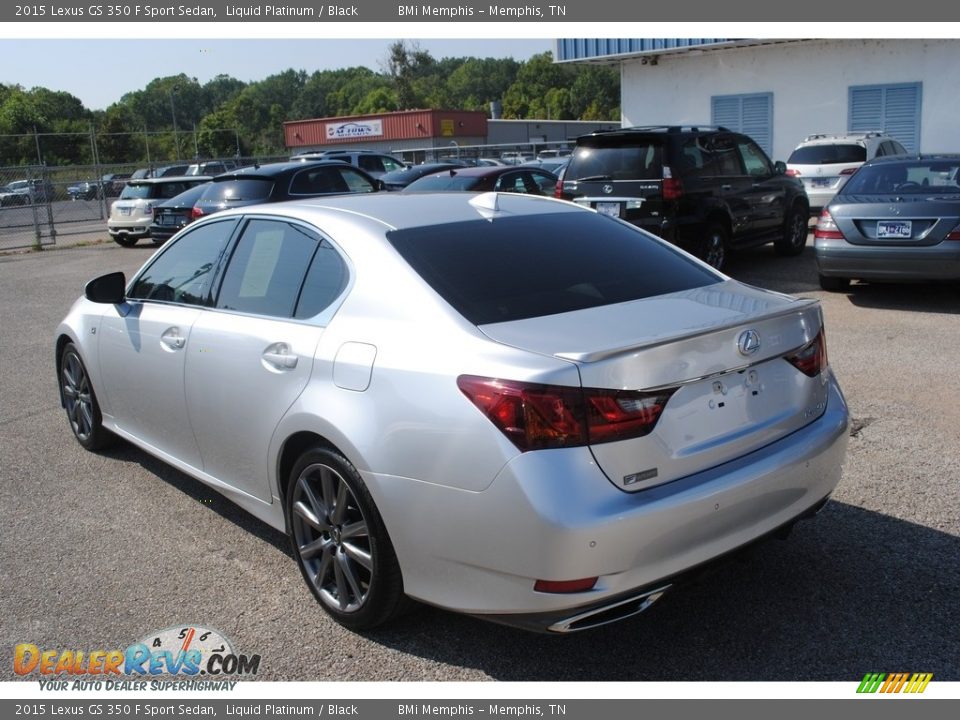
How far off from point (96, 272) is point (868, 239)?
41.9 ft

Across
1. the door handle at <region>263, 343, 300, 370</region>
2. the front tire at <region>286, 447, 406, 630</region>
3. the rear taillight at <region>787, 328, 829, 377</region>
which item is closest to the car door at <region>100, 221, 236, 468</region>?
the door handle at <region>263, 343, 300, 370</region>

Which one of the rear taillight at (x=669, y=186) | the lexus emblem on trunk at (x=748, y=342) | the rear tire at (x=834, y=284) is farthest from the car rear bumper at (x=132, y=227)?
the lexus emblem on trunk at (x=748, y=342)

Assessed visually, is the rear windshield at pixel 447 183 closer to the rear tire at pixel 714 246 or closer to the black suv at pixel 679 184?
the black suv at pixel 679 184

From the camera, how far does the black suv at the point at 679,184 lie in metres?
10.4

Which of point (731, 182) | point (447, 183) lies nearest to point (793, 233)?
point (731, 182)

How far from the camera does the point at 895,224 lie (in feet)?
29.5

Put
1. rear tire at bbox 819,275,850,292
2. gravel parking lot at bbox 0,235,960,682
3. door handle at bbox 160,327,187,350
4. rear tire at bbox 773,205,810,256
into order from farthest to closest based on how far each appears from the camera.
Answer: rear tire at bbox 773,205,810,256
rear tire at bbox 819,275,850,292
door handle at bbox 160,327,187,350
gravel parking lot at bbox 0,235,960,682

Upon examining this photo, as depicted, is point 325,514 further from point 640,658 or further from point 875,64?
point 875,64

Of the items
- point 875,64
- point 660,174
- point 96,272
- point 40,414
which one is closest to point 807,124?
point 875,64

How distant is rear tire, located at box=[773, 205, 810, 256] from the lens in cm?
1274

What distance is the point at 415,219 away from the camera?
3.91 m

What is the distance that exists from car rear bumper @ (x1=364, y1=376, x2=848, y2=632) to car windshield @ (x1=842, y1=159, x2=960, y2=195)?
7090 millimetres

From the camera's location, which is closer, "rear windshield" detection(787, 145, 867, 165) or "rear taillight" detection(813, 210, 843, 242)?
"rear taillight" detection(813, 210, 843, 242)

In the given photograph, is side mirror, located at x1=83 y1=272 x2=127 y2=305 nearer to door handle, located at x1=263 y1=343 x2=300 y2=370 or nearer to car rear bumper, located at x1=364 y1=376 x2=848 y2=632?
door handle, located at x1=263 y1=343 x2=300 y2=370
